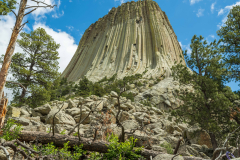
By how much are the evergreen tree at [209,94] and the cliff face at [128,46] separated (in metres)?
21.9

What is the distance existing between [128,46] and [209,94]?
105 ft

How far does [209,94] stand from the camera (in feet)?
26.8

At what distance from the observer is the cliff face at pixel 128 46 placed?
3519 cm

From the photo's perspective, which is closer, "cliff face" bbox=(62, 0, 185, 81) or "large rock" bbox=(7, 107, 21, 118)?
"large rock" bbox=(7, 107, 21, 118)

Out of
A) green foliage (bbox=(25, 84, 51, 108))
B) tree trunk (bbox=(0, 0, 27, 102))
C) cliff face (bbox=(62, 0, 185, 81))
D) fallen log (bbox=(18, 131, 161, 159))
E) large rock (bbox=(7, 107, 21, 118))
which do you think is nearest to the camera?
tree trunk (bbox=(0, 0, 27, 102))

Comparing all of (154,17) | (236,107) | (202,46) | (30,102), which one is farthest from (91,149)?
(154,17)

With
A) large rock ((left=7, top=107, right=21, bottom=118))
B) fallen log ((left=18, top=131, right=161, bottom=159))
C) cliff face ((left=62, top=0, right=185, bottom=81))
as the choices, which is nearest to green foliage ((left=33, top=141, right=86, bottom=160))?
fallen log ((left=18, top=131, right=161, bottom=159))

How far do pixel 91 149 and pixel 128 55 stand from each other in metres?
33.8

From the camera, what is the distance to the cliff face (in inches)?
1385

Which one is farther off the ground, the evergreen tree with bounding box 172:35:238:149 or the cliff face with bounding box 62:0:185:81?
the cliff face with bounding box 62:0:185:81

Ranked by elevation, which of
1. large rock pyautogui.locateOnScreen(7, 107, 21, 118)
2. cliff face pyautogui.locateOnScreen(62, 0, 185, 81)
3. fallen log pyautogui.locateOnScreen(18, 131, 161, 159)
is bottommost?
fallen log pyautogui.locateOnScreen(18, 131, 161, 159)

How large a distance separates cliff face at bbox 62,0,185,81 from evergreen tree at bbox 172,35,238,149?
21.9 m

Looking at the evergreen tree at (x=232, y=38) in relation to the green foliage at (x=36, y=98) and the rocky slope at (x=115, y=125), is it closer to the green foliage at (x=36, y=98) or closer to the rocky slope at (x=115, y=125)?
the rocky slope at (x=115, y=125)

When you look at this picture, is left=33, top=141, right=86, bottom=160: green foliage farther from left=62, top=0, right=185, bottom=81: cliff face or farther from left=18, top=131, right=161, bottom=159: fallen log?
left=62, top=0, right=185, bottom=81: cliff face
